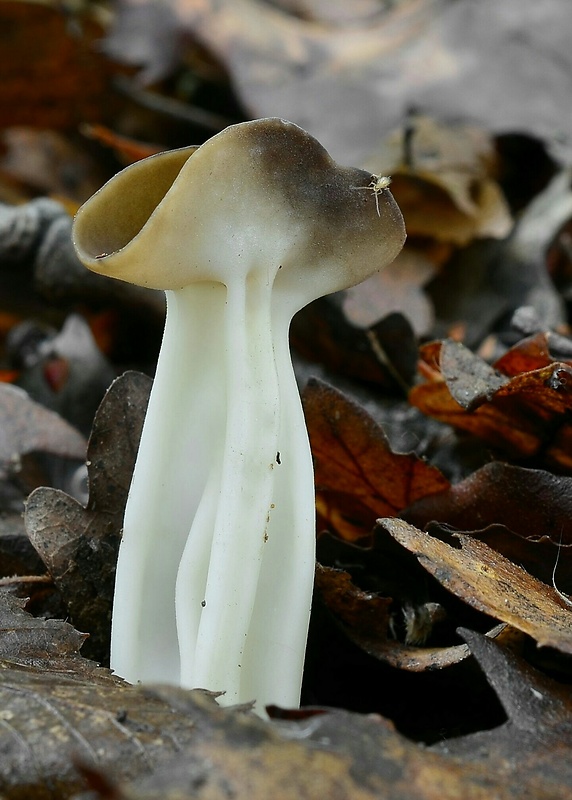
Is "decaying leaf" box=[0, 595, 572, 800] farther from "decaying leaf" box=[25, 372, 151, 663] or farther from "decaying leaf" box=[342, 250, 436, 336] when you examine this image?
"decaying leaf" box=[342, 250, 436, 336]

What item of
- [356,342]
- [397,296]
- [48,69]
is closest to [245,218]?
[356,342]

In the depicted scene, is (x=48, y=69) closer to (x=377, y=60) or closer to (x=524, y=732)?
(x=377, y=60)

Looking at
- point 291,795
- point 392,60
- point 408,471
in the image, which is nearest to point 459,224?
point 392,60

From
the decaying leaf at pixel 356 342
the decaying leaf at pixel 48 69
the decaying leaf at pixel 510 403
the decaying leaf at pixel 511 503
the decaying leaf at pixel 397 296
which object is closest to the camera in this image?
the decaying leaf at pixel 511 503

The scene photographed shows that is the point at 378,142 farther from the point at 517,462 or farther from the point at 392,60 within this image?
the point at 517,462

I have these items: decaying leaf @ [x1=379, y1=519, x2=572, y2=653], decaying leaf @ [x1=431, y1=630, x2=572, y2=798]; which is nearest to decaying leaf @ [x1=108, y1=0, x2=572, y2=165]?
decaying leaf @ [x1=379, y1=519, x2=572, y2=653]

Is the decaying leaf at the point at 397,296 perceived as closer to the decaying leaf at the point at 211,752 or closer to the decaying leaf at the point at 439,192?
the decaying leaf at the point at 439,192

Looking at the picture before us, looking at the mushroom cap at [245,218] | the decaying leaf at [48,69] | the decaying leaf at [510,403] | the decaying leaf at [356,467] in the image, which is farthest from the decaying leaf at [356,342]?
the decaying leaf at [48,69]
